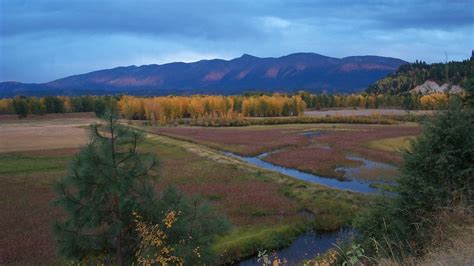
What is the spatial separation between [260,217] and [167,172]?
55.4 ft

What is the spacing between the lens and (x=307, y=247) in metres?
21.2

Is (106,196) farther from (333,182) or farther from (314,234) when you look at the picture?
(333,182)

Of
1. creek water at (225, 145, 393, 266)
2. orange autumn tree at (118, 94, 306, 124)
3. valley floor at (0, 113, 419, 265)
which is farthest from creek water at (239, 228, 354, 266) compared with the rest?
orange autumn tree at (118, 94, 306, 124)

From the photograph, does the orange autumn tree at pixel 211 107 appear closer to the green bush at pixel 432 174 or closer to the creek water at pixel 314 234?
the creek water at pixel 314 234

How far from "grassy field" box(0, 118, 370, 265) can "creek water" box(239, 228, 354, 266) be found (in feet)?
2.02

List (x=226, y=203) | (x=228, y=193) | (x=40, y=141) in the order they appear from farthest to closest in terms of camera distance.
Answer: (x=40, y=141)
(x=228, y=193)
(x=226, y=203)

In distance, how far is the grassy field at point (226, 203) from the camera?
20922 mm

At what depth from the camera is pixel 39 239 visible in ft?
70.4

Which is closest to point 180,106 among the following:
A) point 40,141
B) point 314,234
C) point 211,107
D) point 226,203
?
point 211,107

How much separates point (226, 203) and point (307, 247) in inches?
355

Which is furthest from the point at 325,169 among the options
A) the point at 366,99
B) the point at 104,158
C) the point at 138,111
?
the point at 366,99

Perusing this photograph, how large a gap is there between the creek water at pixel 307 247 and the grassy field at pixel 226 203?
62cm

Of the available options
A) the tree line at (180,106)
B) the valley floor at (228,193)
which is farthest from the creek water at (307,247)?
the tree line at (180,106)

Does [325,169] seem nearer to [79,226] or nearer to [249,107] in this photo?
[79,226]
